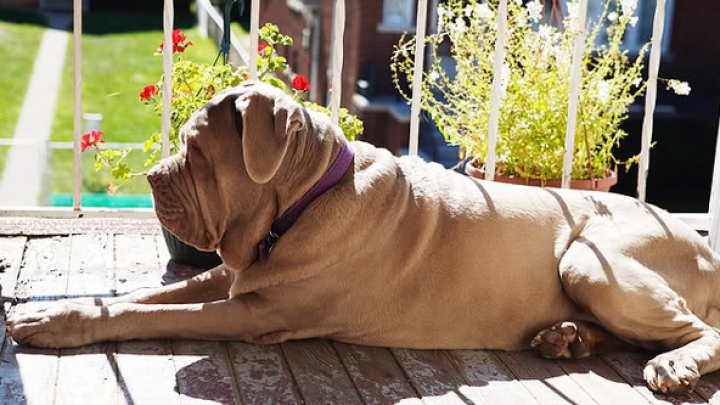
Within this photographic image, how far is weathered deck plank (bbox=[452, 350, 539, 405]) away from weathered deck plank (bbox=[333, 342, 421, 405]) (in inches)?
6.6

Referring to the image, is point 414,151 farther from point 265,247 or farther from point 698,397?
point 698,397

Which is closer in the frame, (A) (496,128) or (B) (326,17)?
(A) (496,128)

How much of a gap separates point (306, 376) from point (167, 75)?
1.26 meters

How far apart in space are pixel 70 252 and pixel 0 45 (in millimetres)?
15914

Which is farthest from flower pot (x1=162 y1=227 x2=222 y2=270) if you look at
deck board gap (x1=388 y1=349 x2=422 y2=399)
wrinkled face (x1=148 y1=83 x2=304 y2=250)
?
deck board gap (x1=388 y1=349 x2=422 y2=399)

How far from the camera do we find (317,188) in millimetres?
2717

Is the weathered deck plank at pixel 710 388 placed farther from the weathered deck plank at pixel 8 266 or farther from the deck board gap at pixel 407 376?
the weathered deck plank at pixel 8 266

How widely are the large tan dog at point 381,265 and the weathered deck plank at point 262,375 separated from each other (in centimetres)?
5

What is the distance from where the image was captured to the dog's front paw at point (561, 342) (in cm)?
279

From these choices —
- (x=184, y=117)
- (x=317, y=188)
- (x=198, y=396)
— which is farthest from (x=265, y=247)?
(x=184, y=117)

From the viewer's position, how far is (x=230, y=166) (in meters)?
2.62

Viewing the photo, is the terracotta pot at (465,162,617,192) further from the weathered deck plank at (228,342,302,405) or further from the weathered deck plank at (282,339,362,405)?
the weathered deck plank at (228,342,302,405)

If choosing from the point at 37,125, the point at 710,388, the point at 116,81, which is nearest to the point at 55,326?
the point at 710,388

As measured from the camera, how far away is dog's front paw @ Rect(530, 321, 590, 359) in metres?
2.79
